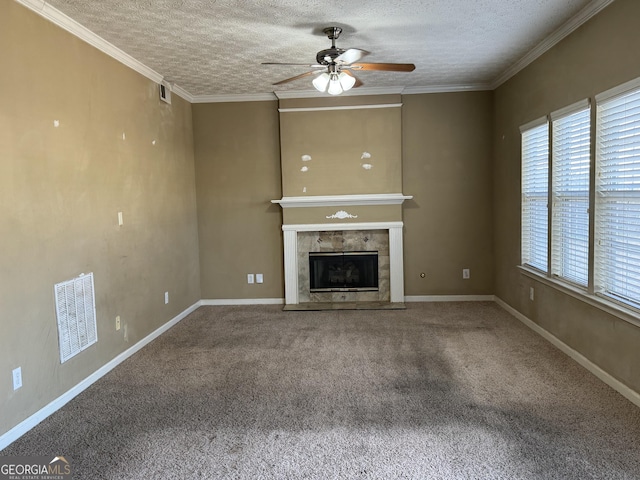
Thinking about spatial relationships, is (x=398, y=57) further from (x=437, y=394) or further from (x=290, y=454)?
(x=290, y=454)

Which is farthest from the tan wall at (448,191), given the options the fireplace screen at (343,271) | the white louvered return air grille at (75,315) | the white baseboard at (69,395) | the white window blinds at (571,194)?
the white louvered return air grille at (75,315)

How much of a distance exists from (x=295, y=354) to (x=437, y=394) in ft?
4.40

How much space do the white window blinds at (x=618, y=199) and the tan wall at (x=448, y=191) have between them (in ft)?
7.98

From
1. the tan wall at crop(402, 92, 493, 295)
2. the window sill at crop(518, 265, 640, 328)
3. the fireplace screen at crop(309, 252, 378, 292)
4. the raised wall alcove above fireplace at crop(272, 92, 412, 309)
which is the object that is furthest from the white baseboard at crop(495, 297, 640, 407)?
the fireplace screen at crop(309, 252, 378, 292)

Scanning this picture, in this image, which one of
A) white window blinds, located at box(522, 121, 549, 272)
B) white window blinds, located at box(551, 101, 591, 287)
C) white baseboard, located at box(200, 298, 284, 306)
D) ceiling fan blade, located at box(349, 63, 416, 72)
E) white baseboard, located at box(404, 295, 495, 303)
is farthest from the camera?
white baseboard, located at box(200, 298, 284, 306)

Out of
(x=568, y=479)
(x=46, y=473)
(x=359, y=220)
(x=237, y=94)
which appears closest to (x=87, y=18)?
(x=237, y=94)

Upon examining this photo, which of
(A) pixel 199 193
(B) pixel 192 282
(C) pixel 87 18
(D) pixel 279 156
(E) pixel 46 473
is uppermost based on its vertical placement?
(C) pixel 87 18

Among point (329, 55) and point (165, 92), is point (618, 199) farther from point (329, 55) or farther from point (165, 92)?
point (165, 92)

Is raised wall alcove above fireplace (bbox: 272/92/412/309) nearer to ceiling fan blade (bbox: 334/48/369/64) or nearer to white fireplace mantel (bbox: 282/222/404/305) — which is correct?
white fireplace mantel (bbox: 282/222/404/305)

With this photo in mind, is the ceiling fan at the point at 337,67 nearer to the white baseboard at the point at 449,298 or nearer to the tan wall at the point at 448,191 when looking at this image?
the tan wall at the point at 448,191

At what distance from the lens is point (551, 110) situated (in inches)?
153

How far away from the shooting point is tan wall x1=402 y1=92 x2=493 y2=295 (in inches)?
219

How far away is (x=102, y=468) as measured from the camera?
227cm

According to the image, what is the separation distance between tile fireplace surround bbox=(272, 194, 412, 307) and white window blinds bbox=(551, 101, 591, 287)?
1.99m
